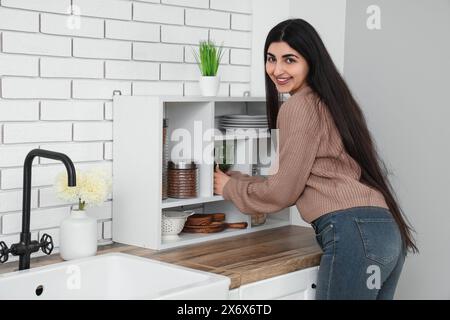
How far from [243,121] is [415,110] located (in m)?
0.71

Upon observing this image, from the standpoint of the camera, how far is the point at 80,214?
2658 mm

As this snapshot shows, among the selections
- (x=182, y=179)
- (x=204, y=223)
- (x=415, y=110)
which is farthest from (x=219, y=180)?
(x=415, y=110)

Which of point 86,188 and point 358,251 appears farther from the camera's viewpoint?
point 86,188

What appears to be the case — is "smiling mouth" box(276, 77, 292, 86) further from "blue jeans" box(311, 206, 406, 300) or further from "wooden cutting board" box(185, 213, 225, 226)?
"wooden cutting board" box(185, 213, 225, 226)

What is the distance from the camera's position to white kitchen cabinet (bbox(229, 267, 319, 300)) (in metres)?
2.45

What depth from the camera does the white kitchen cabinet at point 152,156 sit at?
2750 millimetres

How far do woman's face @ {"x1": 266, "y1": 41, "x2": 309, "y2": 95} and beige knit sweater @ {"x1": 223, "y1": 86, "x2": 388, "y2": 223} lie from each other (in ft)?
0.20

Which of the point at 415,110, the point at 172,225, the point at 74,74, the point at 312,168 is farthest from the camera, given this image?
the point at 415,110

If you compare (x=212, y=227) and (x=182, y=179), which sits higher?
(x=182, y=179)

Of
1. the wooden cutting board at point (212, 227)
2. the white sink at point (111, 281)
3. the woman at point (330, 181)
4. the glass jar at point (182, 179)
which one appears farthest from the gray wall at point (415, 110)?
the white sink at point (111, 281)

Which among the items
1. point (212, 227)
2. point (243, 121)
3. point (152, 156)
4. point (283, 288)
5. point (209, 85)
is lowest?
point (283, 288)

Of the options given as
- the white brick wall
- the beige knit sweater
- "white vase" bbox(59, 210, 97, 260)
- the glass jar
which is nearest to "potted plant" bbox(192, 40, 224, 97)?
the white brick wall

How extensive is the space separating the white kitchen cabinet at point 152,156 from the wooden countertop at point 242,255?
7cm

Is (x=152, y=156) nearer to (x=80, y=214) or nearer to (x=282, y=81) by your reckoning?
(x=80, y=214)
